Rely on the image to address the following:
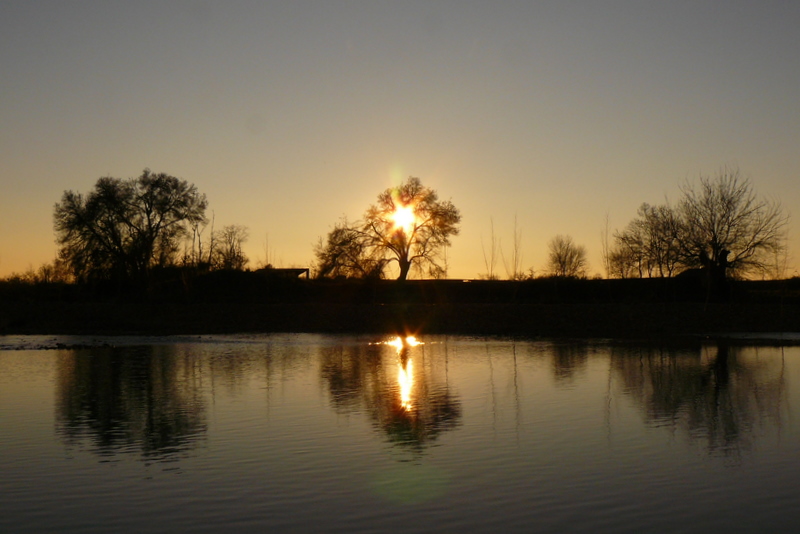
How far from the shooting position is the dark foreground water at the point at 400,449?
9898 millimetres

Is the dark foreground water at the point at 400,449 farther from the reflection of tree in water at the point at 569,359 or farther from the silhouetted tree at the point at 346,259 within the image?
the silhouetted tree at the point at 346,259

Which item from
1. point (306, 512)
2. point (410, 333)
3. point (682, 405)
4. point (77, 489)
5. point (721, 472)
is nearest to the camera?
point (306, 512)

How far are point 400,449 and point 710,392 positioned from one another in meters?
11.0

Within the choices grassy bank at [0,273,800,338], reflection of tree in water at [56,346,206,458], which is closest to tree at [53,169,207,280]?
grassy bank at [0,273,800,338]

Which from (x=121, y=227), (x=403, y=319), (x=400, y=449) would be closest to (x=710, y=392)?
(x=400, y=449)

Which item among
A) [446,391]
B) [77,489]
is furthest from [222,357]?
[77,489]

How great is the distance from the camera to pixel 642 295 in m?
62.0

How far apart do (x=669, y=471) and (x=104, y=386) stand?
54.5 feet

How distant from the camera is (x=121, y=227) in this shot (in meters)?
73.2

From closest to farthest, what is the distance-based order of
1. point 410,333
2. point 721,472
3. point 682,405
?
point 721,472 → point 682,405 → point 410,333

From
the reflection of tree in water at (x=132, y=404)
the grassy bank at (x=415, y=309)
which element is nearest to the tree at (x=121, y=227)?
the grassy bank at (x=415, y=309)

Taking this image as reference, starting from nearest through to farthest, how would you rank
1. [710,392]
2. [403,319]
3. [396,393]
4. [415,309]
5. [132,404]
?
[132,404]
[710,392]
[396,393]
[403,319]
[415,309]

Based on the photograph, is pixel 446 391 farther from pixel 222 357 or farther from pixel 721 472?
pixel 222 357

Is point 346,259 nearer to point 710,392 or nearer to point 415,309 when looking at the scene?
point 415,309
